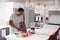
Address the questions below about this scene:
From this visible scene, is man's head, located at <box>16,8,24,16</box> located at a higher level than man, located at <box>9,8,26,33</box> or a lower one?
higher

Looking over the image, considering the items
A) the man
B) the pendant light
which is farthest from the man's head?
the pendant light

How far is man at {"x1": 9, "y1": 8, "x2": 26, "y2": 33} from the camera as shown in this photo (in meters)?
2.14

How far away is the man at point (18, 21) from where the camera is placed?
2.14m

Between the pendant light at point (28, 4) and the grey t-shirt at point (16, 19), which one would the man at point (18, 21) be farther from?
the pendant light at point (28, 4)

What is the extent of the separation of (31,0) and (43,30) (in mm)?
581

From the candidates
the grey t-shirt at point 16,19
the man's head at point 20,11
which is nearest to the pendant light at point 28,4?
the man's head at point 20,11

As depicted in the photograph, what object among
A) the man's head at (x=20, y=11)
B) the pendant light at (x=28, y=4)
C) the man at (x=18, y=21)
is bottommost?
the man at (x=18, y=21)

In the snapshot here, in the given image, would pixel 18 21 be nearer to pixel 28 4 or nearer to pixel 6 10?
pixel 28 4

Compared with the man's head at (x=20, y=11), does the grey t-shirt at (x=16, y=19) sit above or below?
below

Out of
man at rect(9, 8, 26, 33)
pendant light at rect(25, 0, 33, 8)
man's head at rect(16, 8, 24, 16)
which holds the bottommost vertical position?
man at rect(9, 8, 26, 33)

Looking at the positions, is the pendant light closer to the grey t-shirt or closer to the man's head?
the man's head

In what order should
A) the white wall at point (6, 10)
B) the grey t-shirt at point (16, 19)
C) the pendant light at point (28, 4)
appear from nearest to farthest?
1. the pendant light at point (28, 4)
2. the grey t-shirt at point (16, 19)
3. the white wall at point (6, 10)

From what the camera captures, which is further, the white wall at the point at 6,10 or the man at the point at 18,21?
the white wall at the point at 6,10

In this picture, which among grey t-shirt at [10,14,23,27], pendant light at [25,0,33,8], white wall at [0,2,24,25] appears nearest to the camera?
pendant light at [25,0,33,8]
